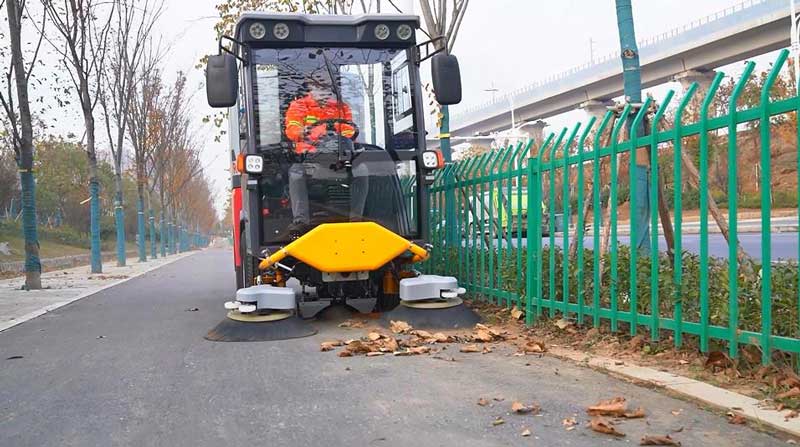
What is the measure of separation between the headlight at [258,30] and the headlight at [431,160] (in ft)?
6.64

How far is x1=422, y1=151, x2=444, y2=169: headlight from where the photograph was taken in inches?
322

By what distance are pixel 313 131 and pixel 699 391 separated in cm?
462

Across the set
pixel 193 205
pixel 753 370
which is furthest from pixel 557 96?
pixel 753 370

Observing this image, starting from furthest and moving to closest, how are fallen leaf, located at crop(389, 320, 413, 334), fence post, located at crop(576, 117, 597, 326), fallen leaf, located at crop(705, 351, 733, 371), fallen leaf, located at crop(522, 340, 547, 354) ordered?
fallen leaf, located at crop(389, 320, 413, 334) < fence post, located at crop(576, 117, 597, 326) < fallen leaf, located at crop(522, 340, 547, 354) < fallen leaf, located at crop(705, 351, 733, 371)

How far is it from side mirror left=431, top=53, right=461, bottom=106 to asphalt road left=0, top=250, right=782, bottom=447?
254cm

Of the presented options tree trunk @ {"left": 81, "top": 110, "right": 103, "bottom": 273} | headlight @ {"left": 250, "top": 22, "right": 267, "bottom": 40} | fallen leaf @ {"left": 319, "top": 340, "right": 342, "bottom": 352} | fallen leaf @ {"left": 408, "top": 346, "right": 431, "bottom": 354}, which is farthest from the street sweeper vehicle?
tree trunk @ {"left": 81, "top": 110, "right": 103, "bottom": 273}

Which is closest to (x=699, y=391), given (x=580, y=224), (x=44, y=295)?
(x=580, y=224)

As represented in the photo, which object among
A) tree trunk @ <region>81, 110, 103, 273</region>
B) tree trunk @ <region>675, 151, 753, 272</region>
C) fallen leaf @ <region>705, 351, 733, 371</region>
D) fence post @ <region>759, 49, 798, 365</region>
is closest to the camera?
fence post @ <region>759, 49, 798, 365</region>

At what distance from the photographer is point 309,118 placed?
7988 mm

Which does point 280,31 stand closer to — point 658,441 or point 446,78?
point 446,78

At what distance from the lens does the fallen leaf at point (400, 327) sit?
24.7 feet

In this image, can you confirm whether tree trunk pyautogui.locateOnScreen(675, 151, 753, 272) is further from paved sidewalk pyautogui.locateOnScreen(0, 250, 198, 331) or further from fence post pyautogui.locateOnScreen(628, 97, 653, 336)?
paved sidewalk pyautogui.locateOnScreen(0, 250, 198, 331)

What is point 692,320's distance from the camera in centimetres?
555

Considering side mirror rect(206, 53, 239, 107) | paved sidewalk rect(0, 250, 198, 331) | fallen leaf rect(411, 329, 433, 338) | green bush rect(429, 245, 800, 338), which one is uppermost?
side mirror rect(206, 53, 239, 107)
